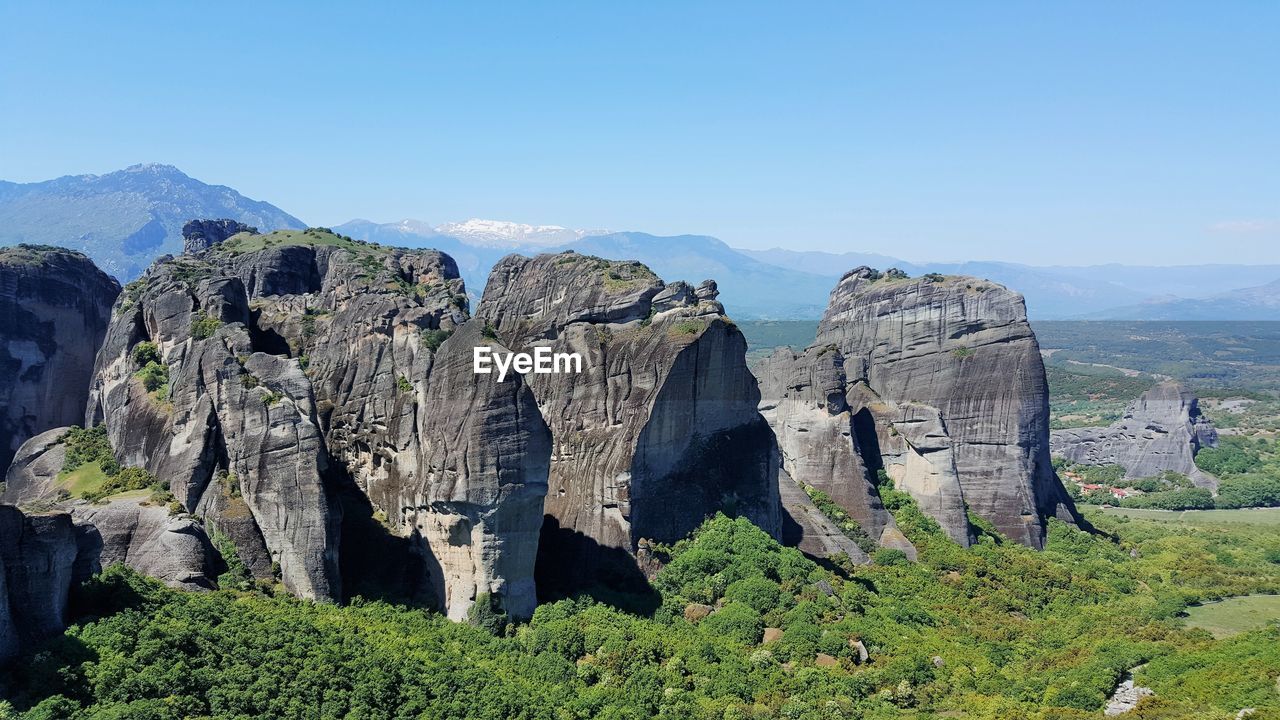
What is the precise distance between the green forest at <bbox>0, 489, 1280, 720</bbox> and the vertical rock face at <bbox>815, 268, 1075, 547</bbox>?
7.54 metres

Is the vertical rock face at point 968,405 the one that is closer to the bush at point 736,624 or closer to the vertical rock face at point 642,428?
the vertical rock face at point 642,428

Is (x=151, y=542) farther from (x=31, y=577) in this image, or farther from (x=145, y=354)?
(x=145, y=354)

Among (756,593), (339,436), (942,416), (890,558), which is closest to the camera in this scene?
(756,593)

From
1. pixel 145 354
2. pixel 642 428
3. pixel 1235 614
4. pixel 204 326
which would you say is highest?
pixel 204 326

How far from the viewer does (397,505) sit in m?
38.8

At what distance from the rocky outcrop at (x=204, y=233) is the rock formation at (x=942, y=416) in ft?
167

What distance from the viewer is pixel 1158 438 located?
89.1m

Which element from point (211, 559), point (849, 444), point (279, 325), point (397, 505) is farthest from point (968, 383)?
point (211, 559)

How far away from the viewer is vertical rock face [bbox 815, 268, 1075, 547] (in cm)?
5747

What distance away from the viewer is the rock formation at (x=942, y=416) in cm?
5669

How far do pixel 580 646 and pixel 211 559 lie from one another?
13788 mm

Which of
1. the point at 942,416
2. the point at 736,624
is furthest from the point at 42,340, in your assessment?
the point at 942,416

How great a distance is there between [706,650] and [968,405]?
103 ft

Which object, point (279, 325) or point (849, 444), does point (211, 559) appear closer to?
point (279, 325)
